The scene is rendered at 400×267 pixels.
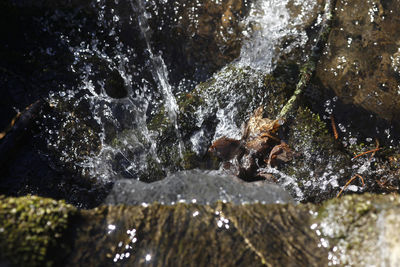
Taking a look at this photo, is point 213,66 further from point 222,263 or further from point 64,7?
point 222,263

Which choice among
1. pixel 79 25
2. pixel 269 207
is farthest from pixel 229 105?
pixel 79 25

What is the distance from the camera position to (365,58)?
3381mm

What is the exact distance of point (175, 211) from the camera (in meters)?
1.69

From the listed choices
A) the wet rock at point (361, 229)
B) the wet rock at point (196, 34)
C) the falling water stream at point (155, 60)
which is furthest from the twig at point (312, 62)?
the wet rock at point (361, 229)

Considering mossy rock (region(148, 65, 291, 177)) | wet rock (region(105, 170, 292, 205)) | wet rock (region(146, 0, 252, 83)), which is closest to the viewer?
wet rock (region(105, 170, 292, 205))

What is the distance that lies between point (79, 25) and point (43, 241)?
103 inches

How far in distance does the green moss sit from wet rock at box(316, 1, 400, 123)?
296 cm

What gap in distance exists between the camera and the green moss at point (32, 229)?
1.37m

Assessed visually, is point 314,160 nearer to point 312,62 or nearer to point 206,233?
point 312,62

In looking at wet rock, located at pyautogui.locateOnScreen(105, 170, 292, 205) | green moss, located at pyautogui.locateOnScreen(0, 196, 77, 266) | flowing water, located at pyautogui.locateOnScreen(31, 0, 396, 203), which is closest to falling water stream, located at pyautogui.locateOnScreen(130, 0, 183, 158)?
flowing water, located at pyautogui.locateOnScreen(31, 0, 396, 203)

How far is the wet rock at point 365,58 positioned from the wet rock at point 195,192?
1950 mm

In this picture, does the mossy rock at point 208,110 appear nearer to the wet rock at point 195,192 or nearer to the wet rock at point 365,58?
the wet rock at point 365,58

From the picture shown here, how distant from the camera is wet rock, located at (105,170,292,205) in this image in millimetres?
1785

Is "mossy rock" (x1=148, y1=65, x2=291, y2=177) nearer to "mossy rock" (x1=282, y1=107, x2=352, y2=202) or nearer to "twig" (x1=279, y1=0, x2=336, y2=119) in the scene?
"twig" (x1=279, y1=0, x2=336, y2=119)
